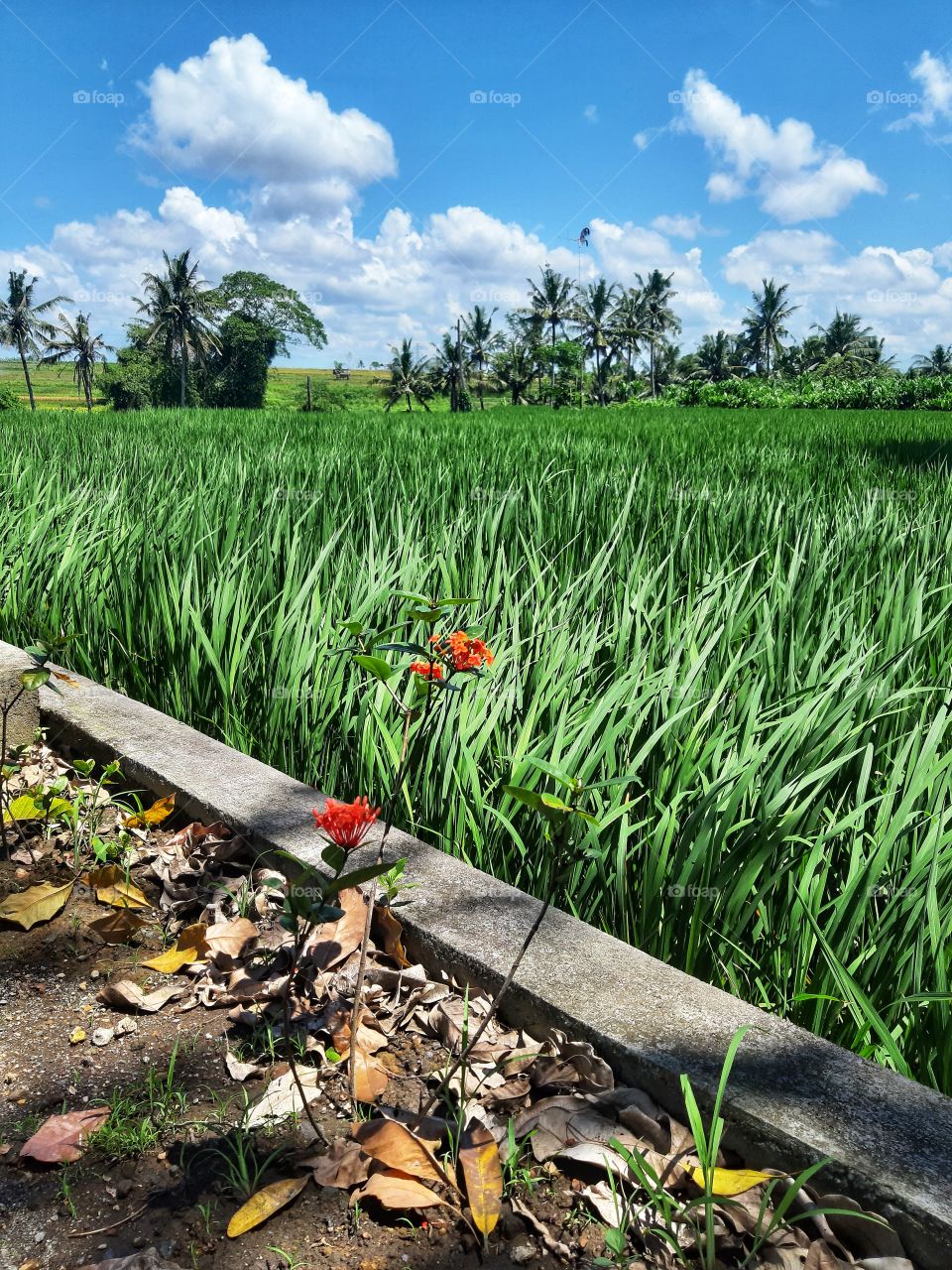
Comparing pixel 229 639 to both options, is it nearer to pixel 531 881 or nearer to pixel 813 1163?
pixel 531 881

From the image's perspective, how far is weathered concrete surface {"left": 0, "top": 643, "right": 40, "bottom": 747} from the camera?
1942 millimetres

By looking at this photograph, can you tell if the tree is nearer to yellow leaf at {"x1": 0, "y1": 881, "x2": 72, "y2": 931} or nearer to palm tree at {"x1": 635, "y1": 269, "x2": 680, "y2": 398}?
palm tree at {"x1": 635, "y1": 269, "x2": 680, "y2": 398}

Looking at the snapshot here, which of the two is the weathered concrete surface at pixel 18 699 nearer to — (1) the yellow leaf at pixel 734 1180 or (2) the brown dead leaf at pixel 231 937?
(2) the brown dead leaf at pixel 231 937

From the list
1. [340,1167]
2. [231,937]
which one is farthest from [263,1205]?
[231,937]

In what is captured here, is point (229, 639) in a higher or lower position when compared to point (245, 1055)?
higher

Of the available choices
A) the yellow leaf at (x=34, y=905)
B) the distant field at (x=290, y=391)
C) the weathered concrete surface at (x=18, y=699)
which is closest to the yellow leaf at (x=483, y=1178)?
the yellow leaf at (x=34, y=905)

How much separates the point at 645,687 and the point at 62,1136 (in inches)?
41.8

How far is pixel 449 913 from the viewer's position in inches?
50.1

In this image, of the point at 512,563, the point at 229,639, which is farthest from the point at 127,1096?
the point at 512,563

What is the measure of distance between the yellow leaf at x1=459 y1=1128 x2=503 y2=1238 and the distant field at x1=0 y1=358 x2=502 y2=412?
43.3 m

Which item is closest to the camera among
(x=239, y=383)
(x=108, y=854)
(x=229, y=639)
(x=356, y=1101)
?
(x=356, y=1101)

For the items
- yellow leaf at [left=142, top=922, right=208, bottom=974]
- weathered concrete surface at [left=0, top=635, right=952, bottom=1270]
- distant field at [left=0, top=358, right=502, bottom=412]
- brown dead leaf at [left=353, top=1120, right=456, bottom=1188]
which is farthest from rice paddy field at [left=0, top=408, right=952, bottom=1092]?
distant field at [left=0, top=358, right=502, bottom=412]

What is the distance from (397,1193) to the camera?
0.91 meters

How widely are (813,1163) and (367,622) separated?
5.18ft
